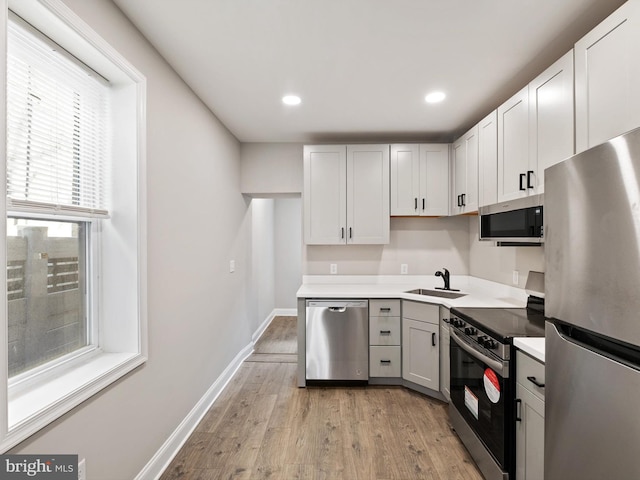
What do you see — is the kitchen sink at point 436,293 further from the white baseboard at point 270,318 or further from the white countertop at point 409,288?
the white baseboard at point 270,318

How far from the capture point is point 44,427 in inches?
48.1

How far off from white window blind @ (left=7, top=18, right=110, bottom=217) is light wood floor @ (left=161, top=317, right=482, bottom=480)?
5.66 ft

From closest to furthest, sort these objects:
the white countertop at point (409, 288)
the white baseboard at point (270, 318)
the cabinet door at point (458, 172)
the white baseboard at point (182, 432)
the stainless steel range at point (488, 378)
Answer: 1. the stainless steel range at point (488, 378)
2. the white baseboard at point (182, 432)
3. the white countertop at point (409, 288)
4. the cabinet door at point (458, 172)
5. the white baseboard at point (270, 318)

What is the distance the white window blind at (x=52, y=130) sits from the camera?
1270 mm

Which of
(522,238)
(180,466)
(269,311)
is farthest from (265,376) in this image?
(522,238)

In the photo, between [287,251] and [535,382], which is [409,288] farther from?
[287,251]

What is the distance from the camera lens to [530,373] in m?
1.60

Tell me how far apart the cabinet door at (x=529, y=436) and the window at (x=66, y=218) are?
1989 mm

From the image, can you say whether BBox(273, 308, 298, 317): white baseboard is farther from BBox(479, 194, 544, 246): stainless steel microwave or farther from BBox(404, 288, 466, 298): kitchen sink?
BBox(479, 194, 544, 246): stainless steel microwave

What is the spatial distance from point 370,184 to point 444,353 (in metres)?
1.79

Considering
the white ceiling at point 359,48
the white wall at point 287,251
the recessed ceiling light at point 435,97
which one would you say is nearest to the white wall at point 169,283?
the white ceiling at point 359,48

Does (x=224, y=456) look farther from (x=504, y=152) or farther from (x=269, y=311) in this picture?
(x=269, y=311)

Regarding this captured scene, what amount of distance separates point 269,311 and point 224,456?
3650 mm

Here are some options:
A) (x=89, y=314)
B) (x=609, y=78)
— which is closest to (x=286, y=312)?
(x=89, y=314)
